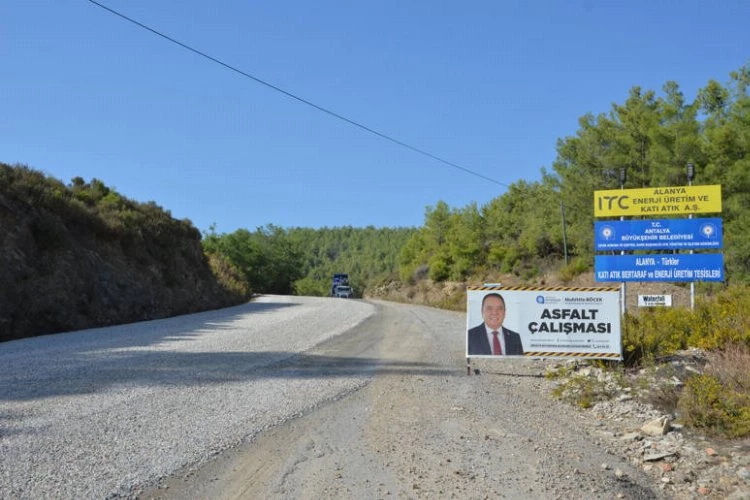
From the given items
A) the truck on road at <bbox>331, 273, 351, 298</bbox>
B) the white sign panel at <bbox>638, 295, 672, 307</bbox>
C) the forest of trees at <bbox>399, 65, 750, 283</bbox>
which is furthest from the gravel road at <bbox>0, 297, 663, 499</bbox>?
the truck on road at <bbox>331, 273, 351, 298</bbox>

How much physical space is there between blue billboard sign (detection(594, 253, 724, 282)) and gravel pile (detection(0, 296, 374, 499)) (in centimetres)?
906

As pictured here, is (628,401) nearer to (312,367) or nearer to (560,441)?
(560,441)

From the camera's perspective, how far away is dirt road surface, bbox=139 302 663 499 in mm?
5289

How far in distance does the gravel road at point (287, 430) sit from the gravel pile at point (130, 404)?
0.08ft

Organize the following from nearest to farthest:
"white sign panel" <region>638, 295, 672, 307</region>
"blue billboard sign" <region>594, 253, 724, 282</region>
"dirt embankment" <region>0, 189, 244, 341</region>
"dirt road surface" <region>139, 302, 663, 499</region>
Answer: "dirt road surface" <region>139, 302, 663, 499</region> < "white sign panel" <region>638, 295, 672, 307</region> < "blue billboard sign" <region>594, 253, 724, 282</region> < "dirt embankment" <region>0, 189, 244, 341</region>

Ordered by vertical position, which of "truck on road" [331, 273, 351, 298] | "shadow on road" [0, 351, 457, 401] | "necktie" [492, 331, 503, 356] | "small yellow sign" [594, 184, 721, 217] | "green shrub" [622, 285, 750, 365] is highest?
"small yellow sign" [594, 184, 721, 217]

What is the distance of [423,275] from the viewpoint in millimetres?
78250

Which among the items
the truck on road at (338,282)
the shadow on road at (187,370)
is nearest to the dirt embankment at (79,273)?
the shadow on road at (187,370)

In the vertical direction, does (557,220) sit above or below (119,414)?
above

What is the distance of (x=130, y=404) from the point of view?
8000mm

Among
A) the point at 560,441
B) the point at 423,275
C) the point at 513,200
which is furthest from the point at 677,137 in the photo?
the point at 423,275

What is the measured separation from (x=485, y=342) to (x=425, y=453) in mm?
5747

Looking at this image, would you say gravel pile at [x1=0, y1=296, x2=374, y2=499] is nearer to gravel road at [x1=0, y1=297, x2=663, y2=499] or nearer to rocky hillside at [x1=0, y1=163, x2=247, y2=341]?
gravel road at [x1=0, y1=297, x2=663, y2=499]

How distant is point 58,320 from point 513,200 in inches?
2167
